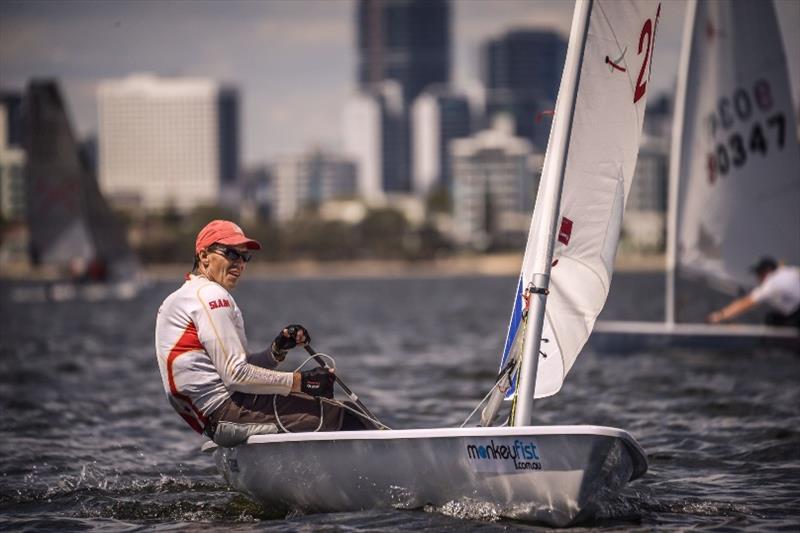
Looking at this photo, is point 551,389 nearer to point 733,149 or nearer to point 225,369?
point 225,369

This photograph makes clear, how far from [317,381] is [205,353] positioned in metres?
0.69

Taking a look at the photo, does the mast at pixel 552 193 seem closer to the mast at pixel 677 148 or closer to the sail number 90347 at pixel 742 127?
the sail number 90347 at pixel 742 127

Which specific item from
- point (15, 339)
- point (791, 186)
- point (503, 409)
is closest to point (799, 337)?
point (791, 186)

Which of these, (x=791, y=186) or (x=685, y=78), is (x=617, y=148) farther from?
(x=685, y=78)

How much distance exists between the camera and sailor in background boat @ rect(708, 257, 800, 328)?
56.4 feet

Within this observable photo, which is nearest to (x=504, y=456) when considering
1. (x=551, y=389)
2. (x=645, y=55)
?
(x=551, y=389)

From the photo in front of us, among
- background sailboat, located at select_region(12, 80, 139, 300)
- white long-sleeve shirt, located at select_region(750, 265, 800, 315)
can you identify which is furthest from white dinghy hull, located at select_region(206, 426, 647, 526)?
background sailboat, located at select_region(12, 80, 139, 300)

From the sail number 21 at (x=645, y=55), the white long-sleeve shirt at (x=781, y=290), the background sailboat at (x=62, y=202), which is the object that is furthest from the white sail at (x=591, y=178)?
the background sailboat at (x=62, y=202)

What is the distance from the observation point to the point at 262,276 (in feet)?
554

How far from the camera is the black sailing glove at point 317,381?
8375 millimetres

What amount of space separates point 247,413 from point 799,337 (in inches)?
452

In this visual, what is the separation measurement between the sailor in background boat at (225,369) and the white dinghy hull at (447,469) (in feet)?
0.72

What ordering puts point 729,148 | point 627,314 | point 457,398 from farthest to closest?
point 627,314 < point 729,148 < point 457,398

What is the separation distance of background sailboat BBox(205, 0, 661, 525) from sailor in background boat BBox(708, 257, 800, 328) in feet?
29.6
